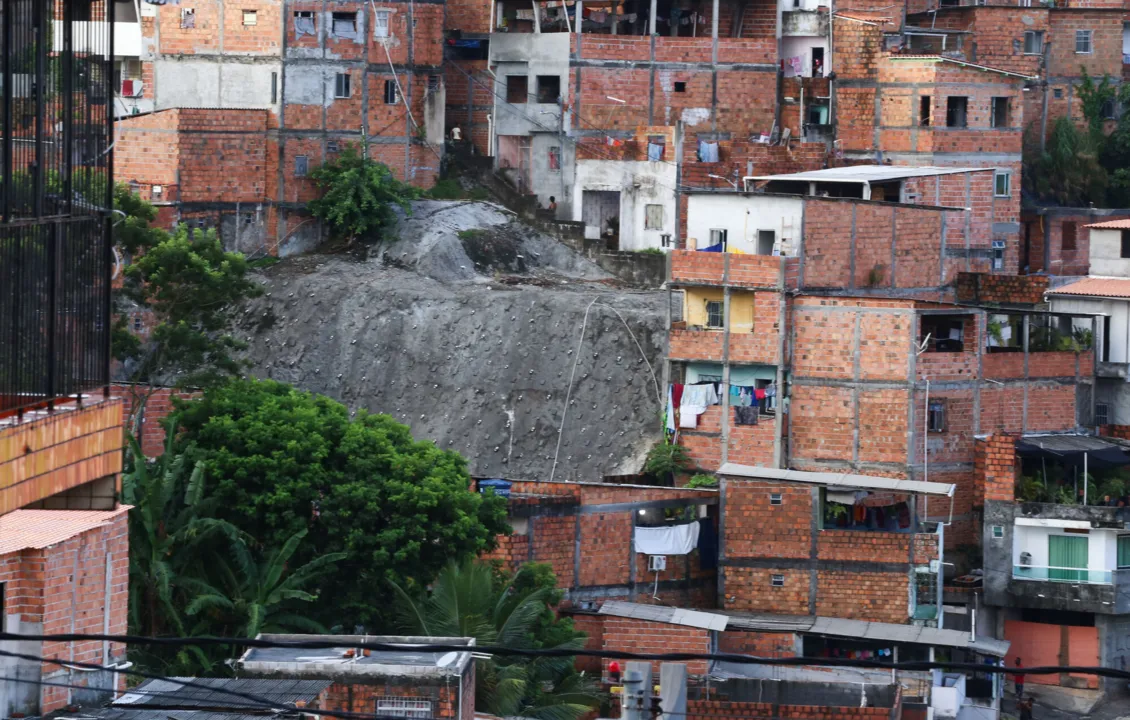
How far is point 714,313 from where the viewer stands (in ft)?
134

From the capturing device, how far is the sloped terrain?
41.8 meters

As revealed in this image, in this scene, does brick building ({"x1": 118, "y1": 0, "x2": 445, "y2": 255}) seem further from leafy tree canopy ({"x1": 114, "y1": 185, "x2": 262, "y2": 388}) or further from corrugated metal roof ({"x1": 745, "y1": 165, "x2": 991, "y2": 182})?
corrugated metal roof ({"x1": 745, "y1": 165, "x2": 991, "y2": 182})

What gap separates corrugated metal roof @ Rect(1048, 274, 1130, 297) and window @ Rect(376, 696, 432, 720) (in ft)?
76.6

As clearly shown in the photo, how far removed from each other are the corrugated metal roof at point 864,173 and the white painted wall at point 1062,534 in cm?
752

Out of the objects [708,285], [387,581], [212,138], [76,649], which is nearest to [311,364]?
[212,138]

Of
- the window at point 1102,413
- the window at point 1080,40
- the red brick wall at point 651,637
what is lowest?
the red brick wall at point 651,637

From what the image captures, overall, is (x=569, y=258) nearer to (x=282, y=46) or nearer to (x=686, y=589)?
(x=282, y=46)

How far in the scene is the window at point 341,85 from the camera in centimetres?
4712

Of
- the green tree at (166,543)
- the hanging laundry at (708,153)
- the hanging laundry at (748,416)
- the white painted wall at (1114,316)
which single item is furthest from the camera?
the hanging laundry at (708,153)

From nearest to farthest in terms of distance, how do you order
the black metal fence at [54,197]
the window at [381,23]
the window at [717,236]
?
the black metal fence at [54,197], the window at [717,236], the window at [381,23]

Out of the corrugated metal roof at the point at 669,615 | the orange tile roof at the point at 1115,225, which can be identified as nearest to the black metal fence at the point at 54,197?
the corrugated metal roof at the point at 669,615

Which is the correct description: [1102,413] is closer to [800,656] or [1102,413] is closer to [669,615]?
[800,656]

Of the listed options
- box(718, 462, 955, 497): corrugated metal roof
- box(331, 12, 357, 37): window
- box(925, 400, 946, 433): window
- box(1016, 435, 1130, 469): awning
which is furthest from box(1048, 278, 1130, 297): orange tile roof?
box(331, 12, 357, 37): window

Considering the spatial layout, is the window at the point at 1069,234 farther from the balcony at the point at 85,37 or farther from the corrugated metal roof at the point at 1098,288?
the balcony at the point at 85,37
